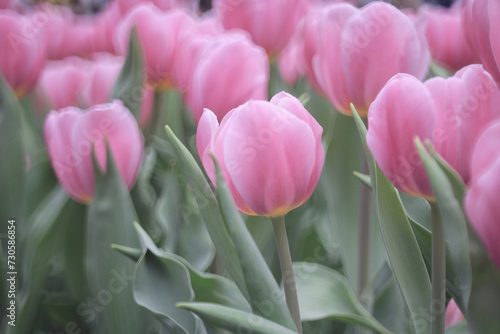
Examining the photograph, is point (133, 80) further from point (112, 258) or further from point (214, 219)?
point (214, 219)

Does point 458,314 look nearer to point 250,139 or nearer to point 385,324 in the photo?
point 385,324

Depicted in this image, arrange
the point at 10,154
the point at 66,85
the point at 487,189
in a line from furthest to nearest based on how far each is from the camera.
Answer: the point at 66,85 → the point at 10,154 → the point at 487,189

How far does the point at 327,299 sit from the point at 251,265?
0.13m


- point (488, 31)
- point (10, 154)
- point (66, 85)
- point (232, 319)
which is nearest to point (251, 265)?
point (232, 319)

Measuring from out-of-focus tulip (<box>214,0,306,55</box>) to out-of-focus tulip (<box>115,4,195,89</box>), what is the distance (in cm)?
6

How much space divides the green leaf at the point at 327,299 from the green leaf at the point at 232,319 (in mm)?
104

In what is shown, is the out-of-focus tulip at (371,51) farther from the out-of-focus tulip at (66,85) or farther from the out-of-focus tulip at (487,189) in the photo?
the out-of-focus tulip at (66,85)

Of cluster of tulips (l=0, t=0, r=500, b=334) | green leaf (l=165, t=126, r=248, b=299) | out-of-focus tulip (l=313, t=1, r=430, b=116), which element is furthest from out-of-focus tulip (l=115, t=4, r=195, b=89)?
green leaf (l=165, t=126, r=248, b=299)

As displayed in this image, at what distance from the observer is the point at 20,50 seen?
0.74 m

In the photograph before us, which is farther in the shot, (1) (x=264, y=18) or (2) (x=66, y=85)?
(2) (x=66, y=85)

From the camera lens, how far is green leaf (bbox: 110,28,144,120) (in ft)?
2.07

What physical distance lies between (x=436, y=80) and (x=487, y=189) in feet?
0.34

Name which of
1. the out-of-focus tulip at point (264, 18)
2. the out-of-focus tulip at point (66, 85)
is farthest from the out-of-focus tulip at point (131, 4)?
the out-of-focus tulip at point (264, 18)

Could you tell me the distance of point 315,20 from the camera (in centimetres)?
67
